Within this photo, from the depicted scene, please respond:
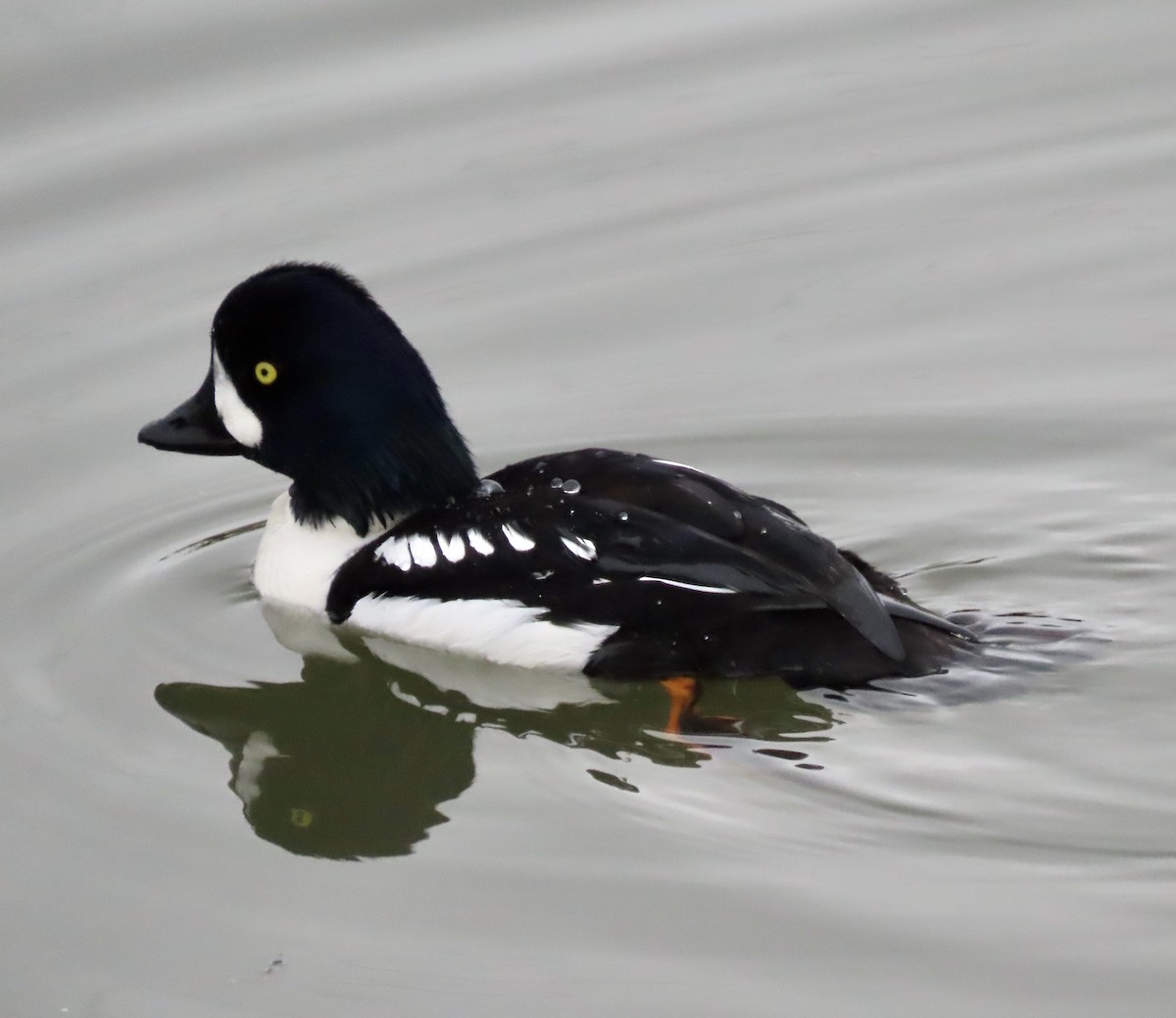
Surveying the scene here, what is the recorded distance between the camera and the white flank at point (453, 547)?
6.11 metres

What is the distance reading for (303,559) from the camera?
6.60 m

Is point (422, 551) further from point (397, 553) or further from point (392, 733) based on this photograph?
point (392, 733)

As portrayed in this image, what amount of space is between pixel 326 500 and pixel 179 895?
1.77m

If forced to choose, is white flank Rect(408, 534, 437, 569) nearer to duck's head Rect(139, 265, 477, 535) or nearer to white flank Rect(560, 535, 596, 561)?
duck's head Rect(139, 265, 477, 535)

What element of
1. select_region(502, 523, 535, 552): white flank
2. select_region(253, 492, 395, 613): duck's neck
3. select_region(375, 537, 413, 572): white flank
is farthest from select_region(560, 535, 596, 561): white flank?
select_region(253, 492, 395, 613): duck's neck

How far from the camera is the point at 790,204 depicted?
915 cm

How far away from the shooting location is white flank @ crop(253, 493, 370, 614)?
656 centimetres

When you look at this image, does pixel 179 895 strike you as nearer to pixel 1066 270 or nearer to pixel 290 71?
pixel 1066 270

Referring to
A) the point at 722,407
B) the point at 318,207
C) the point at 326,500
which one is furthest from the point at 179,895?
the point at 318,207

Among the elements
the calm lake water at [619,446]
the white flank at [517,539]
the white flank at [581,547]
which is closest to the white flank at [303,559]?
the calm lake water at [619,446]

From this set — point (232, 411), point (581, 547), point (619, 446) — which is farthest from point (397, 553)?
point (619, 446)

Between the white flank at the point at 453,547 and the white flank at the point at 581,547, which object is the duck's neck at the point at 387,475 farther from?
the white flank at the point at 581,547

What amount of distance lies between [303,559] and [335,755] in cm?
91

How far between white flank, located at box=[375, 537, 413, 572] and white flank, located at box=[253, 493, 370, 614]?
26 centimetres
